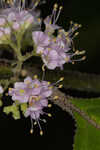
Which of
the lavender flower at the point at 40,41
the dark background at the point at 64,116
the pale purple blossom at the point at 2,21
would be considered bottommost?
the dark background at the point at 64,116

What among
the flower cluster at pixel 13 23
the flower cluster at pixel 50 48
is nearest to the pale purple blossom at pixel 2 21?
the flower cluster at pixel 13 23

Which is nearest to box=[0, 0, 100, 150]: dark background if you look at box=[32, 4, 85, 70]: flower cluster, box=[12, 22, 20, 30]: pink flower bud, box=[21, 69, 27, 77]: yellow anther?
box=[21, 69, 27, 77]: yellow anther

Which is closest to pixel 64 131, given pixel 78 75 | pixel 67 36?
pixel 78 75

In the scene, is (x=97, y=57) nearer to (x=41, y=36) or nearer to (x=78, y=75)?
(x=78, y=75)

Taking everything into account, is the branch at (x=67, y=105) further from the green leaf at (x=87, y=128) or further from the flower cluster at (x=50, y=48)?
the flower cluster at (x=50, y=48)

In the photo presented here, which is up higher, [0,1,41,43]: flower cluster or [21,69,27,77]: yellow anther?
[0,1,41,43]: flower cluster

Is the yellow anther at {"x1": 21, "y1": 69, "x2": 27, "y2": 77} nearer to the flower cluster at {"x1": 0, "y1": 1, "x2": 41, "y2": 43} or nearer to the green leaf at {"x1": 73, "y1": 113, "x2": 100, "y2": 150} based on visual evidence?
the flower cluster at {"x1": 0, "y1": 1, "x2": 41, "y2": 43}
